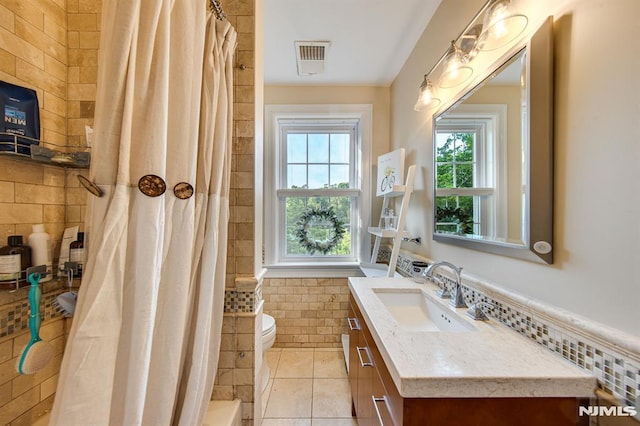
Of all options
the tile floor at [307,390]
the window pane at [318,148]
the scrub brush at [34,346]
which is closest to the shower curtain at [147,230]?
the scrub brush at [34,346]

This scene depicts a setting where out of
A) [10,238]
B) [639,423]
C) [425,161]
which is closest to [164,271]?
[10,238]

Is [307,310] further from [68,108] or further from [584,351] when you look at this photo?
[68,108]

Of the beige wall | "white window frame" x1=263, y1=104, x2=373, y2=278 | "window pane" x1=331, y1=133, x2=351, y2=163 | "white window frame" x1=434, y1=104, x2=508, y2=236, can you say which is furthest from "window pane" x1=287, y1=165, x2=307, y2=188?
the beige wall

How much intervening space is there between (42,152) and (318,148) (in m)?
1.93

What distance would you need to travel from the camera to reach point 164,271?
784 millimetres

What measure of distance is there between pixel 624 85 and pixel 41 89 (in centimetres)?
200

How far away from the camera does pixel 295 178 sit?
2.46 metres

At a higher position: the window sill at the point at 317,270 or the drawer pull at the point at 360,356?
the window sill at the point at 317,270

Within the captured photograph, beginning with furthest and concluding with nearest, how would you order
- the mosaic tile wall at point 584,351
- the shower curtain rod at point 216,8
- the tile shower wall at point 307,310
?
the tile shower wall at point 307,310 → the shower curtain rod at point 216,8 → the mosaic tile wall at point 584,351

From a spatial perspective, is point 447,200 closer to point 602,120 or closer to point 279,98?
point 602,120

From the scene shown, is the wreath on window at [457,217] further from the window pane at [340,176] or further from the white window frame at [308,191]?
the window pane at [340,176]

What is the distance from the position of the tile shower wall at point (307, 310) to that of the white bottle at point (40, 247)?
59.3 inches

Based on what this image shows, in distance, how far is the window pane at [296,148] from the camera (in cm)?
247

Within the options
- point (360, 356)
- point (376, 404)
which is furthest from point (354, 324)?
point (376, 404)
